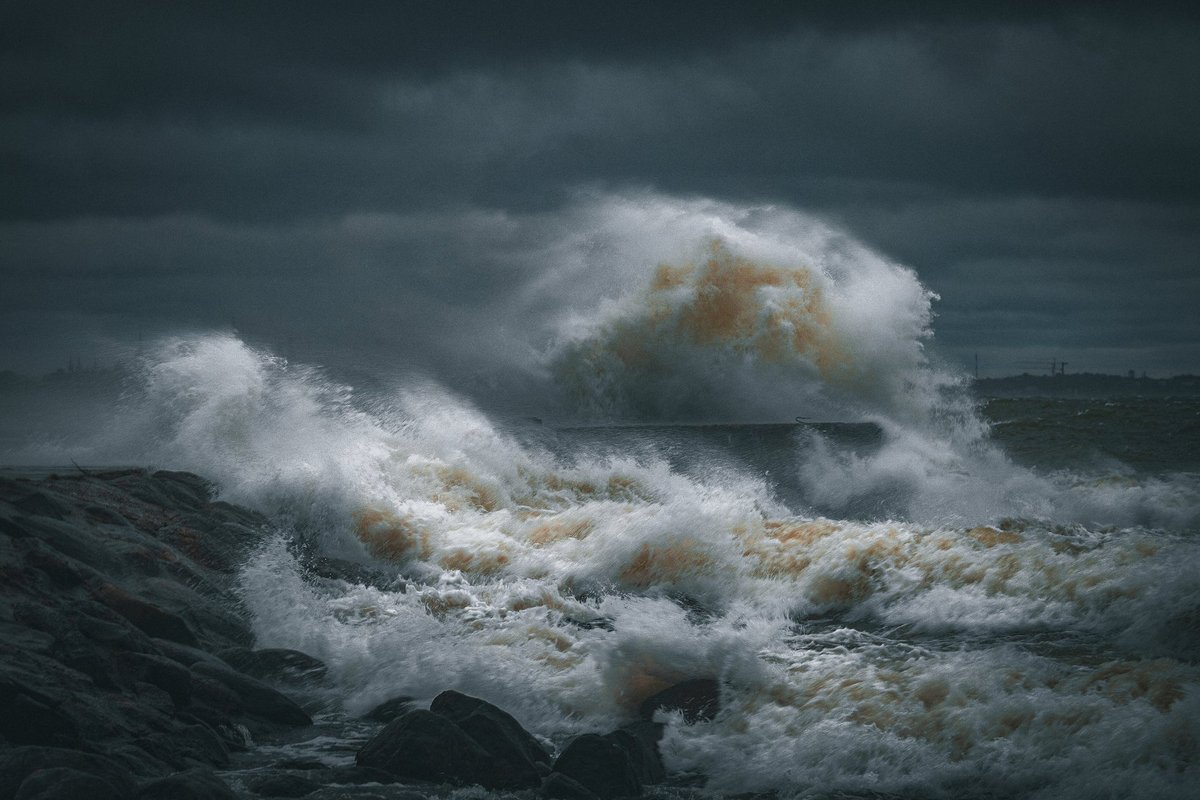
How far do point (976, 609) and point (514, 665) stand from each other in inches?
201

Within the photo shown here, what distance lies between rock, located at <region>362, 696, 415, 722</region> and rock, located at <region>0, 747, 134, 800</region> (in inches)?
119

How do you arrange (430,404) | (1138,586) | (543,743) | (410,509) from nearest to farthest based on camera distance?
(543,743)
(1138,586)
(410,509)
(430,404)

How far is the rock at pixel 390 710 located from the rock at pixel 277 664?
1.05m

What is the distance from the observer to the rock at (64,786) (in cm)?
531

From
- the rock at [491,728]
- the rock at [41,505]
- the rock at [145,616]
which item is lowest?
the rock at [491,728]

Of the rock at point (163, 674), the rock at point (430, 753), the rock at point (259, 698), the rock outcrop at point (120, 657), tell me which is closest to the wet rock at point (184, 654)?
the rock outcrop at point (120, 657)

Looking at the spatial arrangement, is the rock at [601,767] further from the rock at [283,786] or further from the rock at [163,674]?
the rock at [163,674]

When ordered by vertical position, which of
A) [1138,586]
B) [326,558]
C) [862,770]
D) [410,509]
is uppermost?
[410,509]

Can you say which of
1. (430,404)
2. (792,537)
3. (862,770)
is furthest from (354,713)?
(430,404)

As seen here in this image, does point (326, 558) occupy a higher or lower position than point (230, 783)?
higher

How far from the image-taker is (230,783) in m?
6.74

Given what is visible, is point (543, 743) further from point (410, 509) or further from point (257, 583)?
point (410, 509)

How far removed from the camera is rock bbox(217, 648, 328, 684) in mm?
9500

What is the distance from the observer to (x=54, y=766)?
5.62 m
